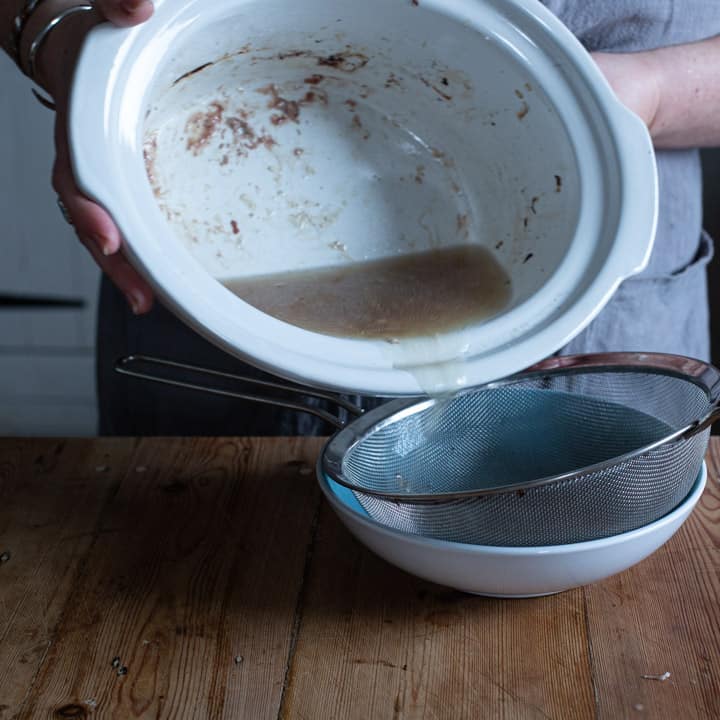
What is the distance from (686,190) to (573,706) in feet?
1.82

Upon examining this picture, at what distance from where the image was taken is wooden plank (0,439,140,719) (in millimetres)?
621

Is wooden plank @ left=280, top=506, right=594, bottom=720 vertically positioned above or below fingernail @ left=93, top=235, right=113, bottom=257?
below

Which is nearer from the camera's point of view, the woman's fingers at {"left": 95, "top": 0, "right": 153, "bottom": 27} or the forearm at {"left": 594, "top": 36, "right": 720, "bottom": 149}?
the woman's fingers at {"left": 95, "top": 0, "right": 153, "bottom": 27}

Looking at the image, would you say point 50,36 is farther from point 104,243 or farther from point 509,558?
point 509,558

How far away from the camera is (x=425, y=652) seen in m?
0.61

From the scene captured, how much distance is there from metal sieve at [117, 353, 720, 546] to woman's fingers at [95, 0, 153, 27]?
0.25m

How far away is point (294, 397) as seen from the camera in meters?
0.96

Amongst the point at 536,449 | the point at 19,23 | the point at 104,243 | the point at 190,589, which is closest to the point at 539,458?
the point at 536,449

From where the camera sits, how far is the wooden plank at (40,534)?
62cm

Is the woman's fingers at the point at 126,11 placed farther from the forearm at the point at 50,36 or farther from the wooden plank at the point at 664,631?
the wooden plank at the point at 664,631

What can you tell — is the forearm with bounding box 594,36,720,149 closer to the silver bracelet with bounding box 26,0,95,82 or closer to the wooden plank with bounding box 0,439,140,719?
the silver bracelet with bounding box 26,0,95,82

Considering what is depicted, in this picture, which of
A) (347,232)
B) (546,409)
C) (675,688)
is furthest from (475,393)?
(675,688)

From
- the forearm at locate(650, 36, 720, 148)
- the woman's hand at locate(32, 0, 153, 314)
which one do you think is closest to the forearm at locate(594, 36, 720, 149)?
the forearm at locate(650, 36, 720, 148)

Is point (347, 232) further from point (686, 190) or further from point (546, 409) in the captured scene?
point (686, 190)
